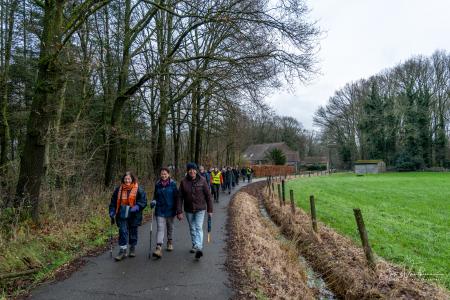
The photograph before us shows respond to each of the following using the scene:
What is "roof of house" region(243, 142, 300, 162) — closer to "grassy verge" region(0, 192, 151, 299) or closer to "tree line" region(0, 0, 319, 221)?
"tree line" region(0, 0, 319, 221)

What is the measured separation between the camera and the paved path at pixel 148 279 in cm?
557

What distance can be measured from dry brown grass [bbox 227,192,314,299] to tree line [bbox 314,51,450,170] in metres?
59.1

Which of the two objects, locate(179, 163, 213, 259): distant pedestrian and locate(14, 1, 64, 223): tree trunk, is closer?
locate(179, 163, 213, 259): distant pedestrian

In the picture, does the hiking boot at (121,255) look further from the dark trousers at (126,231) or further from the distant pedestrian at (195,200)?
the distant pedestrian at (195,200)

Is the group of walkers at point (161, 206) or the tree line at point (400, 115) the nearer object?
the group of walkers at point (161, 206)

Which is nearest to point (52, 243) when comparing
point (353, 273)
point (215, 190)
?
point (353, 273)

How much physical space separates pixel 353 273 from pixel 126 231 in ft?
15.0

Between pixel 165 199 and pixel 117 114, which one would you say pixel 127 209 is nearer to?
pixel 165 199

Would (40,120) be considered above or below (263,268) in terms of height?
above

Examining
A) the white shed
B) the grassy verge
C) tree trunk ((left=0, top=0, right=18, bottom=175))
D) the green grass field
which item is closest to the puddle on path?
the green grass field

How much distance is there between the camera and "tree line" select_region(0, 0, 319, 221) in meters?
9.43

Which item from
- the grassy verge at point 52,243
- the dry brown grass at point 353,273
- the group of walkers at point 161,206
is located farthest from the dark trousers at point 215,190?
the group of walkers at point 161,206

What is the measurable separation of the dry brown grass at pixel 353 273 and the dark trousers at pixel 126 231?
161 inches

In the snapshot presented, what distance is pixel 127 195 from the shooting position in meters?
7.64
